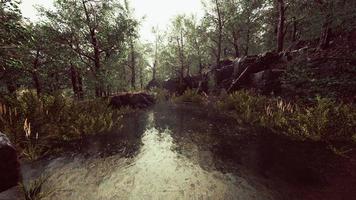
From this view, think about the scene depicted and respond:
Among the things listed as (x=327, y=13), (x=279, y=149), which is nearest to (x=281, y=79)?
(x=327, y=13)

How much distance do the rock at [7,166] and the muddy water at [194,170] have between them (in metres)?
0.66

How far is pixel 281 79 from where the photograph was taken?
42.9ft

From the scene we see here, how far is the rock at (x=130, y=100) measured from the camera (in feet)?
46.6

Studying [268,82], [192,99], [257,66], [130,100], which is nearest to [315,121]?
[268,82]

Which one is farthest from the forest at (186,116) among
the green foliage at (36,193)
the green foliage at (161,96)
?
the green foliage at (161,96)

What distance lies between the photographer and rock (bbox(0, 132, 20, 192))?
149 inches

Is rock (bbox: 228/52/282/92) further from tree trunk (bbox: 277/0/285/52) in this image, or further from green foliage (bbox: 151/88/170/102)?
green foliage (bbox: 151/88/170/102)

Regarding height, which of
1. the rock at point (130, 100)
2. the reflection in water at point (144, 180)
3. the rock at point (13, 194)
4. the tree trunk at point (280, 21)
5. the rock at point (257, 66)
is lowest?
the reflection in water at point (144, 180)

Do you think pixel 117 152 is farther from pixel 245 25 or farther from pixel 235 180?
pixel 245 25

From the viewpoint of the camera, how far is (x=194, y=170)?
16.5 feet

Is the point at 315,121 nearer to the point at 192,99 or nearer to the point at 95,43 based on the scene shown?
the point at 192,99

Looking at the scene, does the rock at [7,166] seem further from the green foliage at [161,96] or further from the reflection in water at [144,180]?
the green foliage at [161,96]

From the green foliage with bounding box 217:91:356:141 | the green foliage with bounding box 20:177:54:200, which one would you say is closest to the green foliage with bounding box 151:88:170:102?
the green foliage with bounding box 217:91:356:141

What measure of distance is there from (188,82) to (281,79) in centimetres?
1625
